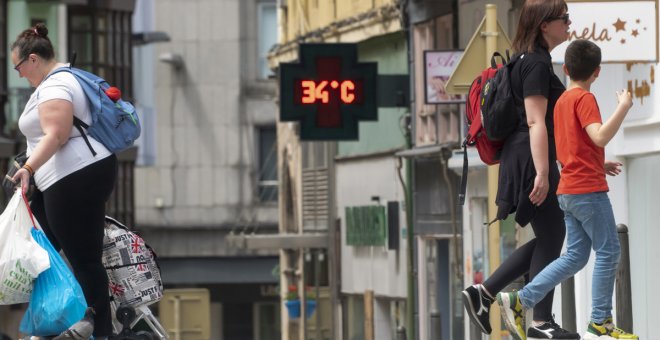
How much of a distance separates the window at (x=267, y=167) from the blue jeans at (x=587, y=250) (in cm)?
4785

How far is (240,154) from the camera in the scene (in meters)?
59.2

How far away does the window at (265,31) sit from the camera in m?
58.8

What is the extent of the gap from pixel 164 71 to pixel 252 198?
4.21 metres

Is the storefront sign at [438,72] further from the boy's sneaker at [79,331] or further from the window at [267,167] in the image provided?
the window at [267,167]

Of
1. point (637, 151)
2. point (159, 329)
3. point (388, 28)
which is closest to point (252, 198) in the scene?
point (388, 28)

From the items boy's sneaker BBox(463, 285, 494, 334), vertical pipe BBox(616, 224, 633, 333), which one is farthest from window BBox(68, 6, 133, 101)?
boy's sneaker BBox(463, 285, 494, 334)

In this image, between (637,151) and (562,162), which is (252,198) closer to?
(637,151)

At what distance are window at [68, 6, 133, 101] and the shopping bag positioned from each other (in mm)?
38238

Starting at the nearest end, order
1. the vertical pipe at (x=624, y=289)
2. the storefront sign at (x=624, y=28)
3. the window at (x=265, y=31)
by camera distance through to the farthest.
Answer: the vertical pipe at (x=624, y=289), the storefront sign at (x=624, y=28), the window at (x=265, y=31)

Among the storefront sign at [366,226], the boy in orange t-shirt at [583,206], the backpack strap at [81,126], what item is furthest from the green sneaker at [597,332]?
the storefront sign at [366,226]

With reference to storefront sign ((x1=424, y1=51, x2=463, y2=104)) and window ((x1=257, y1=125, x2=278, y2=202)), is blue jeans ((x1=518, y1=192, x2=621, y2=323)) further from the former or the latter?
window ((x1=257, y1=125, x2=278, y2=202))

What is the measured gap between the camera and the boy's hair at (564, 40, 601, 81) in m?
10.7

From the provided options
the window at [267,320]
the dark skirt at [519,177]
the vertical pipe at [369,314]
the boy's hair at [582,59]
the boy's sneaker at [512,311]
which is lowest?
the window at [267,320]

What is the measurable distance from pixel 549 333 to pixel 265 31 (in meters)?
48.8
